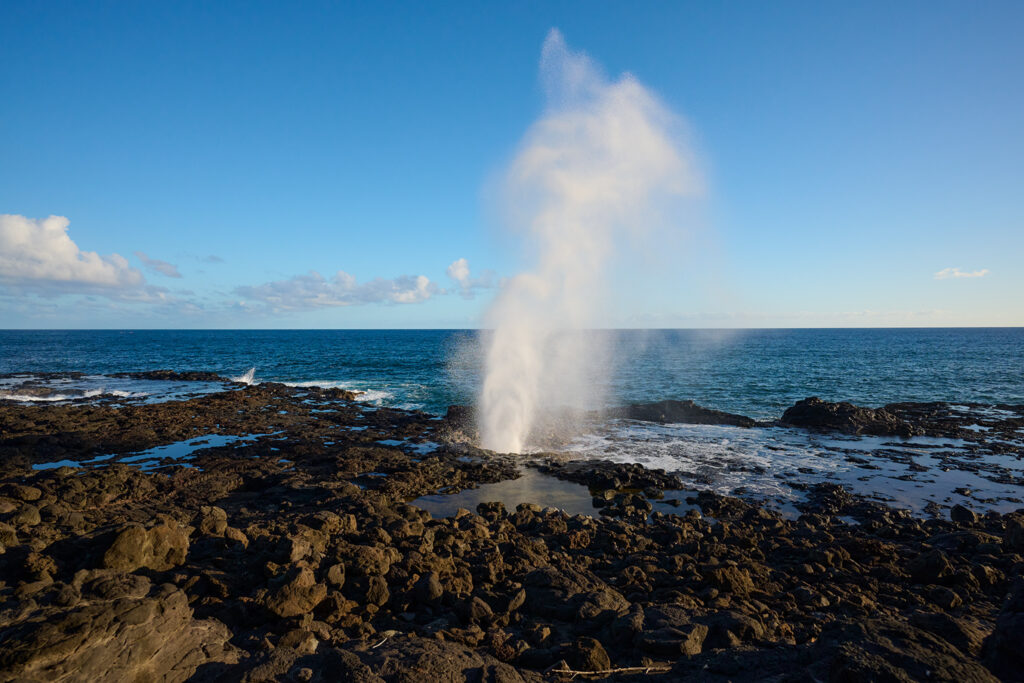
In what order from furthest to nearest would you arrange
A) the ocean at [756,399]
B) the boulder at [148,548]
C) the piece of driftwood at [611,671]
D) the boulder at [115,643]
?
the ocean at [756,399] → the boulder at [148,548] → the piece of driftwood at [611,671] → the boulder at [115,643]

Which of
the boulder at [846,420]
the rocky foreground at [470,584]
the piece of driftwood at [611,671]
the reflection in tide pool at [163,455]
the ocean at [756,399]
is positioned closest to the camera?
the rocky foreground at [470,584]

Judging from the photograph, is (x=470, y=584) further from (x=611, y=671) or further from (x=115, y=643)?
(x=115, y=643)

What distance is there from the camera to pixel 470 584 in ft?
31.4

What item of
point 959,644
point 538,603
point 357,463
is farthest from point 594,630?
point 357,463

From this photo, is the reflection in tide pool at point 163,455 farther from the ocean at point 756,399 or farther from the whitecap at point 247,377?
the whitecap at point 247,377

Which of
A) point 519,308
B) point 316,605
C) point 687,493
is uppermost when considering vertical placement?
point 519,308

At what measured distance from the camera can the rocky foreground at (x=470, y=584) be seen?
6215mm

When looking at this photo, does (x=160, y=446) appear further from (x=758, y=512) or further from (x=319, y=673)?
(x=758, y=512)

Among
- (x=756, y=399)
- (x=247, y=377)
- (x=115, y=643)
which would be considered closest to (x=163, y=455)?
(x=115, y=643)

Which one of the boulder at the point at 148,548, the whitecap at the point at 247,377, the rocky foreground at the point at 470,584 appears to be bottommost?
the whitecap at the point at 247,377

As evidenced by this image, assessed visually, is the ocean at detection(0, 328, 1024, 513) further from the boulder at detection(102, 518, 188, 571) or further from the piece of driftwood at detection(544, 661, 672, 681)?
the boulder at detection(102, 518, 188, 571)

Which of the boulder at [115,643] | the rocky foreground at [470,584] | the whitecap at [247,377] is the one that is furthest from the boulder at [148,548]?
the whitecap at [247,377]

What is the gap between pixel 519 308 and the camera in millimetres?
27859

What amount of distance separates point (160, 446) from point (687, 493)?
2227 centimetres
